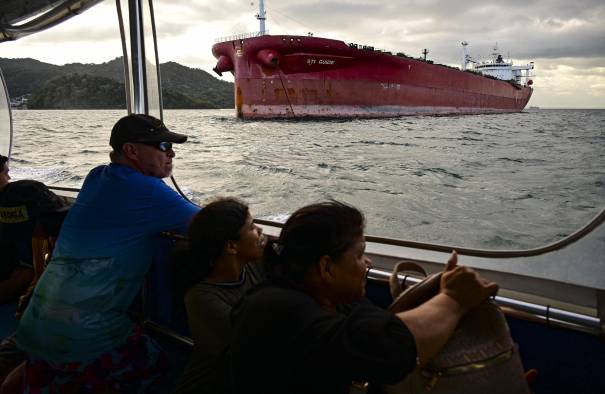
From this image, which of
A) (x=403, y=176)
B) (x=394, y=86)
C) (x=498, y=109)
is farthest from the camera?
(x=498, y=109)

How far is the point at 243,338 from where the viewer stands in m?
0.83

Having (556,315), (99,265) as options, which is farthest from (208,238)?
(556,315)

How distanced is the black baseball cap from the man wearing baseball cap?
0.11 m

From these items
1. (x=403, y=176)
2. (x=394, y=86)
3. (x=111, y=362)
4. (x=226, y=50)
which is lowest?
(x=403, y=176)

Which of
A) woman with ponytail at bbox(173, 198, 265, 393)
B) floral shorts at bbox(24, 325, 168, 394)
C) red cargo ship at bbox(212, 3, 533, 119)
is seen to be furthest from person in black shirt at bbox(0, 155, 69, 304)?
red cargo ship at bbox(212, 3, 533, 119)

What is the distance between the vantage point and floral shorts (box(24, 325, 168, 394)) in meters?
1.39

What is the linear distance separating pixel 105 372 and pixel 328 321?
3.32ft

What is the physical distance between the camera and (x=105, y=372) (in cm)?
144

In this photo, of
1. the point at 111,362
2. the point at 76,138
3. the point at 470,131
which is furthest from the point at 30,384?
the point at 470,131

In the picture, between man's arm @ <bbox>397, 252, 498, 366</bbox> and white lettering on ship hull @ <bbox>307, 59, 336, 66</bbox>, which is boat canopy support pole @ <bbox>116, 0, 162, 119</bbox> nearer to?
man's arm @ <bbox>397, 252, 498, 366</bbox>

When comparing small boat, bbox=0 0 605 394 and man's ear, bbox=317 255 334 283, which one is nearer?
man's ear, bbox=317 255 334 283

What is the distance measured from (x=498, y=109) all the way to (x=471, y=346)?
114 ft

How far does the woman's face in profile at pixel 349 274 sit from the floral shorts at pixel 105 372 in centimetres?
92

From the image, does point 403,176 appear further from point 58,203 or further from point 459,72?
point 459,72
